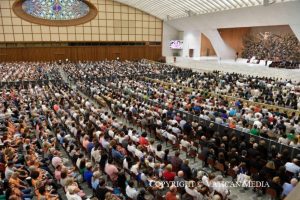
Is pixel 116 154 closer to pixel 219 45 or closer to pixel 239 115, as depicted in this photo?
pixel 239 115

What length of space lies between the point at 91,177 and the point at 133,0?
3301cm

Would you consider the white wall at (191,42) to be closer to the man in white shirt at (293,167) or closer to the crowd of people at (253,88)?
the crowd of people at (253,88)

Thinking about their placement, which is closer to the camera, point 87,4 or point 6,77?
point 6,77

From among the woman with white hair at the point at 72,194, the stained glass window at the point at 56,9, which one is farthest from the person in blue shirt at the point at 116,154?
the stained glass window at the point at 56,9

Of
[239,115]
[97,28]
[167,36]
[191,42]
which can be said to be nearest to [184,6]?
[191,42]

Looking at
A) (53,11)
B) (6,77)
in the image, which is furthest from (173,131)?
(53,11)

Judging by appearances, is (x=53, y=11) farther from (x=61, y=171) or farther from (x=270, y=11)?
(x=61, y=171)

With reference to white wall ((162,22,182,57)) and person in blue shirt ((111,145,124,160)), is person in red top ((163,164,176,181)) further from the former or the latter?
white wall ((162,22,182,57))

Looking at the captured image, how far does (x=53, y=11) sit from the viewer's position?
114 ft

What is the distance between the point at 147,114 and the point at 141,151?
368 centimetres

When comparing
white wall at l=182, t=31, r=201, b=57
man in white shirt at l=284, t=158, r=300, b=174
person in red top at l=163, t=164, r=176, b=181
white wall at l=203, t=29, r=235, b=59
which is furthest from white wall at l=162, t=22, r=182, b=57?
person in red top at l=163, t=164, r=176, b=181

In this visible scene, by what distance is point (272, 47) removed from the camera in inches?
1281

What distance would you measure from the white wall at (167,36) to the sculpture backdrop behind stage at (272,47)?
36.2ft

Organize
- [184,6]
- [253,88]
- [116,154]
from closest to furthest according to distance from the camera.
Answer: [116,154]
[253,88]
[184,6]
